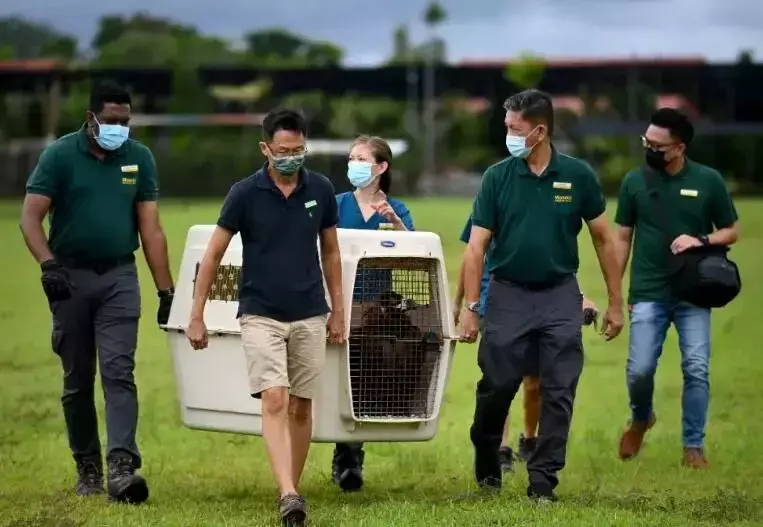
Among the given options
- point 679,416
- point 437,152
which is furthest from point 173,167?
point 679,416

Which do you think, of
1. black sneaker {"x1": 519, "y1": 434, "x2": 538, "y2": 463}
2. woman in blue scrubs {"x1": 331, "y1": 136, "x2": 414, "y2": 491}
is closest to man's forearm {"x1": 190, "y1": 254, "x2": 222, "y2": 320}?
woman in blue scrubs {"x1": 331, "y1": 136, "x2": 414, "y2": 491}

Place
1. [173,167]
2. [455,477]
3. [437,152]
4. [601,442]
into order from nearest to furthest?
[455,477] < [601,442] < [173,167] < [437,152]

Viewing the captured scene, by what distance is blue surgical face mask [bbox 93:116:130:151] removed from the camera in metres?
9.60

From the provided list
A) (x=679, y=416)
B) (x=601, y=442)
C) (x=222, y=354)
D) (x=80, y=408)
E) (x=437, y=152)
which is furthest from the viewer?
(x=437, y=152)

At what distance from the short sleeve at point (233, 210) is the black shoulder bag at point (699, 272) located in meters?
3.34

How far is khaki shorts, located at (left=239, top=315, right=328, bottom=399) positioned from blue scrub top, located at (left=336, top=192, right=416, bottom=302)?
46 centimetres

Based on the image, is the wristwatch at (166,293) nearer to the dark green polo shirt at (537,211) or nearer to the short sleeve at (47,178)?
the short sleeve at (47,178)

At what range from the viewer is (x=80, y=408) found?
9.89 meters

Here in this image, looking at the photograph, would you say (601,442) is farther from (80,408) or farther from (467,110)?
(467,110)

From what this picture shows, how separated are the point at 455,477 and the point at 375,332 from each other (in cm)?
167

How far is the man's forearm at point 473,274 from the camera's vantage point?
30.0ft

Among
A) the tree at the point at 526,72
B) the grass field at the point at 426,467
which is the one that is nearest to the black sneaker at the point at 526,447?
the grass field at the point at 426,467

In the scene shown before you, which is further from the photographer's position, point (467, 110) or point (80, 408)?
point (467, 110)

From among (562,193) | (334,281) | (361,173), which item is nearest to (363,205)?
(361,173)
